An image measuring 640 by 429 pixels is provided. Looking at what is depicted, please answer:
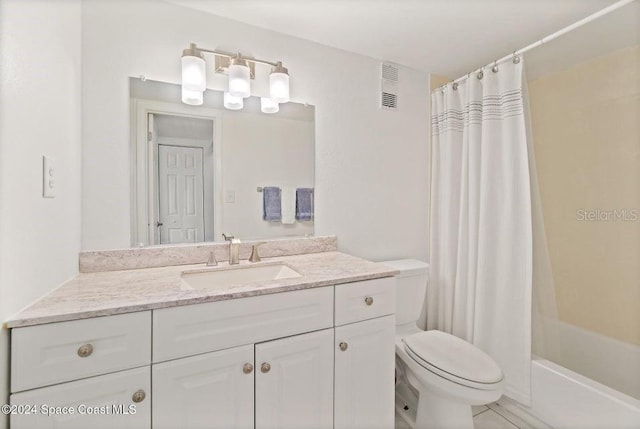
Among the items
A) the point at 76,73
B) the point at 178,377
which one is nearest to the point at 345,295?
the point at 178,377

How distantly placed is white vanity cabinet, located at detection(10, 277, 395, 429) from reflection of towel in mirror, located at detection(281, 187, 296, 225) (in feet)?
2.11

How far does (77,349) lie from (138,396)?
0.23 metres

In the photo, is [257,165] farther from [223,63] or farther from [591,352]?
[591,352]

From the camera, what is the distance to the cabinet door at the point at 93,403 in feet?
2.51

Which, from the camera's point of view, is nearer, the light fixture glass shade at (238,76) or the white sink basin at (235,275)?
the white sink basin at (235,275)

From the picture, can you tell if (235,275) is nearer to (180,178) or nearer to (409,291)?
(180,178)

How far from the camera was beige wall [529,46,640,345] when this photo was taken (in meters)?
1.79

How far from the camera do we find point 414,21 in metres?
1.56

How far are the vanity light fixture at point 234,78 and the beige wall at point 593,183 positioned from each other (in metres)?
1.98

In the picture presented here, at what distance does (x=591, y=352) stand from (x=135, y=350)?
2.70 m

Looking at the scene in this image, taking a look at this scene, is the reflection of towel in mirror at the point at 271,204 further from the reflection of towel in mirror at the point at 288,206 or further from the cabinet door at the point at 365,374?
the cabinet door at the point at 365,374

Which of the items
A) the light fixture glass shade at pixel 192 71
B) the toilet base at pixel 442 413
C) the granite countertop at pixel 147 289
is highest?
the light fixture glass shade at pixel 192 71

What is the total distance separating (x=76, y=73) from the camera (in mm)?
1200

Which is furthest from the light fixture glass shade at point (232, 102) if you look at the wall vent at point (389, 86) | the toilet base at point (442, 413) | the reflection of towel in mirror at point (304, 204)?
the toilet base at point (442, 413)
